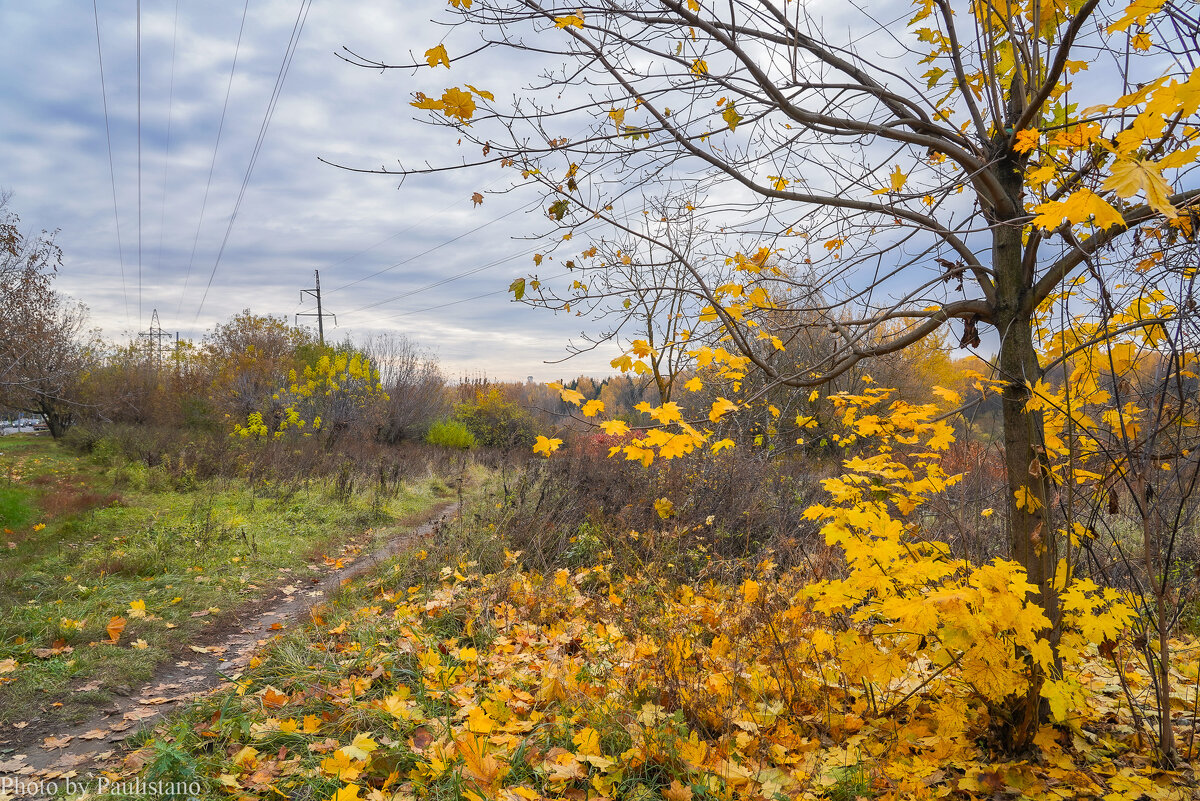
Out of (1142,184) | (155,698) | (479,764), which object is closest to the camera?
(1142,184)

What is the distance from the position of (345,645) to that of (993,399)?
469 cm

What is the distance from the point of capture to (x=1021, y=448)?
9.21 ft

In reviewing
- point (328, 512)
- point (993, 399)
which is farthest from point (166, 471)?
point (993, 399)

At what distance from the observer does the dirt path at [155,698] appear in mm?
3525

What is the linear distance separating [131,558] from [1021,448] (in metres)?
8.62

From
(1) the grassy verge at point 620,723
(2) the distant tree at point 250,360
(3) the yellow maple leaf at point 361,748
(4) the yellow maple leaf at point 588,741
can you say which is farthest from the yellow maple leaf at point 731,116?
(2) the distant tree at point 250,360

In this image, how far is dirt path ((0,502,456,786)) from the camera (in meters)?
3.53

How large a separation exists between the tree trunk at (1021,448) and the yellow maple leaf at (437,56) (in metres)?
2.66

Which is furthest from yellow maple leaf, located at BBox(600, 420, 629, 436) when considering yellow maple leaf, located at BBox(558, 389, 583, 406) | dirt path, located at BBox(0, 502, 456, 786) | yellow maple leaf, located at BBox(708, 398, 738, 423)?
dirt path, located at BBox(0, 502, 456, 786)

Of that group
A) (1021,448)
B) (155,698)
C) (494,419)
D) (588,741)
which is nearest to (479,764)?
(588,741)

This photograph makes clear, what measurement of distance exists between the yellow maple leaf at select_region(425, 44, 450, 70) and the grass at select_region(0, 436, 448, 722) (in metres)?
4.84

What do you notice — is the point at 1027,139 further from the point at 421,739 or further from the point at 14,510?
the point at 14,510

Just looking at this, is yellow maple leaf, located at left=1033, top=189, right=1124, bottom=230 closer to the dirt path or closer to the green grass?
the dirt path

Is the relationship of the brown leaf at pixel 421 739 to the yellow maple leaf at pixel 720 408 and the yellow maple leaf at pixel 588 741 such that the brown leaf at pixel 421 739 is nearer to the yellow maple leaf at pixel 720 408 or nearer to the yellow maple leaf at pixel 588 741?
the yellow maple leaf at pixel 588 741
